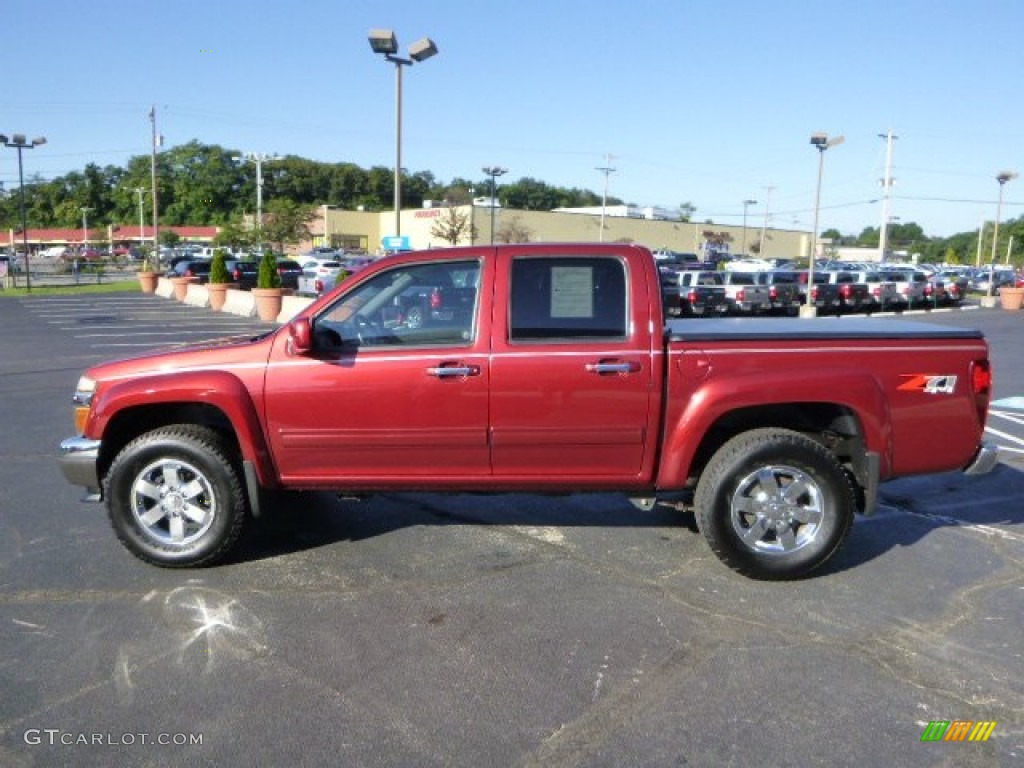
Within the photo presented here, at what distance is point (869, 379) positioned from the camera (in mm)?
4531

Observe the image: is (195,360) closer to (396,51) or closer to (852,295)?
(396,51)

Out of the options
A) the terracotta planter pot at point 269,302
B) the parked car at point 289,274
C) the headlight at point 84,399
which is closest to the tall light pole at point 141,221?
the parked car at point 289,274

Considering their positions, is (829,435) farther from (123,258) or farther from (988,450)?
(123,258)

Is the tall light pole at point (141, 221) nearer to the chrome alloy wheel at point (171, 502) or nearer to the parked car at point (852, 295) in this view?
the parked car at point (852, 295)

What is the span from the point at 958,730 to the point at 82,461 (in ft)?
14.9

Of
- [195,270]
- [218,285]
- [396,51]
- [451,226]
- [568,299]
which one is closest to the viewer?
[568,299]

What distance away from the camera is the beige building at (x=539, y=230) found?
8112 cm

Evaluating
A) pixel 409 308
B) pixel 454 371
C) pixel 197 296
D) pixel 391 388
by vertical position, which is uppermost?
pixel 409 308

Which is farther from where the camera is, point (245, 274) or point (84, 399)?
point (245, 274)

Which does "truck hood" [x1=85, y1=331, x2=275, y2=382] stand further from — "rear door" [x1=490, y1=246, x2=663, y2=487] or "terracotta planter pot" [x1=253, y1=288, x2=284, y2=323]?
"terracotta planter pot" [x1=253, y1=288, x2=284, y2=323]

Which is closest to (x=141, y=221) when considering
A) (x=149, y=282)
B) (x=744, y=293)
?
(x=149, y=282)

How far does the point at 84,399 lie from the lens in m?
4.95

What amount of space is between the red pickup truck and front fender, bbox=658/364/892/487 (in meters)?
0.01

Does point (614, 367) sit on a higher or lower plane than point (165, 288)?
higher
